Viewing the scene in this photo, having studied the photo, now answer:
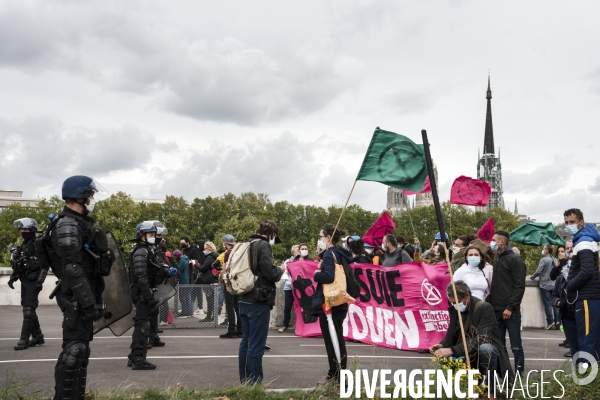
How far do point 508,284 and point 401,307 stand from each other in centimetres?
353

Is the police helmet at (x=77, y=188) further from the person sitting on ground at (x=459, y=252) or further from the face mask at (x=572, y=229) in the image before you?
the person sitting on ground at (x=459, y=252)

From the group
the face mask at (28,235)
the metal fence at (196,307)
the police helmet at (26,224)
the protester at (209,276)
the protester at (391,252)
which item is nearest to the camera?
the police helmet at (26,224)

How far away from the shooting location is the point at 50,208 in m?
101

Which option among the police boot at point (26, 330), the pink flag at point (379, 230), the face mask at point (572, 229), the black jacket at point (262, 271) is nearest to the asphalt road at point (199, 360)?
the police boot at point (26, 330)

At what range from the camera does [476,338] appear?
23.3ft

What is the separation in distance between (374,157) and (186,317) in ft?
28.1

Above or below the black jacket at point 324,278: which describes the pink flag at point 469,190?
above

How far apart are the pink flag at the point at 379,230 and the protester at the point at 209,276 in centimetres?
382

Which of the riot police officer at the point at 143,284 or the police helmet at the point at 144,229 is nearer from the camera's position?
the riot police officer at the point at 143,284

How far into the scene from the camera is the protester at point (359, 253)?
41.6ft

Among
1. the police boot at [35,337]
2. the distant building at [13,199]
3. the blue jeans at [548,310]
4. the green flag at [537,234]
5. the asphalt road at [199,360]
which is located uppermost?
the distant building at [13,199]

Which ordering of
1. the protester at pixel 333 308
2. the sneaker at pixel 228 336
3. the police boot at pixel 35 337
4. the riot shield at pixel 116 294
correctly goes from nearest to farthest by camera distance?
the riot shield at pixel 116 294, the protester at pixel 333 308, the police boot at pixel 35 337, the sneaker at pixel 228 336

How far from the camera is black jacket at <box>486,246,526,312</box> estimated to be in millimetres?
9023

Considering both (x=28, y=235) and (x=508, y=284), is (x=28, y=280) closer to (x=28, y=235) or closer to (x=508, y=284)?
(x=28, y=235)
